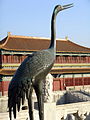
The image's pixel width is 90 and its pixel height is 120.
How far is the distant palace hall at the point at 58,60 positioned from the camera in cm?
1842

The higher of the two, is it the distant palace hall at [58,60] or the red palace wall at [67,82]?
the distant palace hall at [58,60]

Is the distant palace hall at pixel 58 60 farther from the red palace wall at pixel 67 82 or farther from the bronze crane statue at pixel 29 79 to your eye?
the bronze crane statue at pixel 29 79

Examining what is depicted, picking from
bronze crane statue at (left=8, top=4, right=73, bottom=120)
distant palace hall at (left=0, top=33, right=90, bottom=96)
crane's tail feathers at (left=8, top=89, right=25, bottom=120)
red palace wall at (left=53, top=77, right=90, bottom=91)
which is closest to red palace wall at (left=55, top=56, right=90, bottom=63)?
distant palace hall at (left=0, top=33, right=90, bottom=96)

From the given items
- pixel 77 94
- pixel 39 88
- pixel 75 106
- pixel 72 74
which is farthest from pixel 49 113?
pixel 72 74

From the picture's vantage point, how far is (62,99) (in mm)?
16844

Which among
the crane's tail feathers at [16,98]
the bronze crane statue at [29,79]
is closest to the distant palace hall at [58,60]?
the bronze crane statue at [29,79]

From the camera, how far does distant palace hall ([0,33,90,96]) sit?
18416mm

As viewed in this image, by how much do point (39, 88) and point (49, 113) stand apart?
5.09 metres

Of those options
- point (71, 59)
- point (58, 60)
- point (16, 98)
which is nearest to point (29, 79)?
point (16, 98)

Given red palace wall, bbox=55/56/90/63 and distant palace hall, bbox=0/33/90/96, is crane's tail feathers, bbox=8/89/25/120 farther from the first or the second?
red palace wall, bbox=55/56/90/63

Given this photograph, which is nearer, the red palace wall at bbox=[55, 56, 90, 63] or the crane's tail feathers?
the crane's tail feathers

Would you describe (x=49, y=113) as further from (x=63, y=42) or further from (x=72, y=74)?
(x=63, y=42)

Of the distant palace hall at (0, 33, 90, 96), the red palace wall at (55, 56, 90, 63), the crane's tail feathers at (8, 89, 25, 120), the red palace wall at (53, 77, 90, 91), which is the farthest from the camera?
the red palace wall at (55, 56, 90, 63)

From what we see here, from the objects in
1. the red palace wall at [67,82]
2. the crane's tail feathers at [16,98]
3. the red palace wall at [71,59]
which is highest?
the crane's tail feathers at [16,98]
